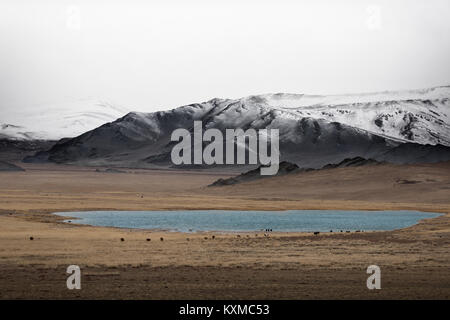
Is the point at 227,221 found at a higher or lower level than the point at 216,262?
higher

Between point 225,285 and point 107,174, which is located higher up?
point 107,174

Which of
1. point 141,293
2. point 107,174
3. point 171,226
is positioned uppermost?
point 107,174

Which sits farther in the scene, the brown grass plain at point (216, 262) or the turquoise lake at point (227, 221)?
the turquoise lake at point (227, 221)

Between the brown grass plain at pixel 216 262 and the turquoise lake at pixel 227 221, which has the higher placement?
the turquoise lake at pixel 227 221

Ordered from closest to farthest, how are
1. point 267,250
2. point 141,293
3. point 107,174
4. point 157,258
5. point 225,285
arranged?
1. point 141,293
2. point 225,285
3. point 157,258
4. point 267,250
5. point 107,174

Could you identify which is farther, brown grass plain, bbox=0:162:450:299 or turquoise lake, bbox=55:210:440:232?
turquoise lake, bbox=55:210:440:232

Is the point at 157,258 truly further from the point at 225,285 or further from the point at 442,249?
the point at 442,249

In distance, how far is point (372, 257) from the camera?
3053 centimetres

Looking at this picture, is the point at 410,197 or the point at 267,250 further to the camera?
the point at 410,197

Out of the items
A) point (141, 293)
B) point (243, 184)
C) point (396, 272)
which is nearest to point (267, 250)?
point (396, 272)

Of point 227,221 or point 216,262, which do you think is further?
point 227,221

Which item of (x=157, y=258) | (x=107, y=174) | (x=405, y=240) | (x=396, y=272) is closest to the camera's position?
(x=396, y=272)

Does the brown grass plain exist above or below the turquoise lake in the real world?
below

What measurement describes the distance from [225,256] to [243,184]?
331ft
